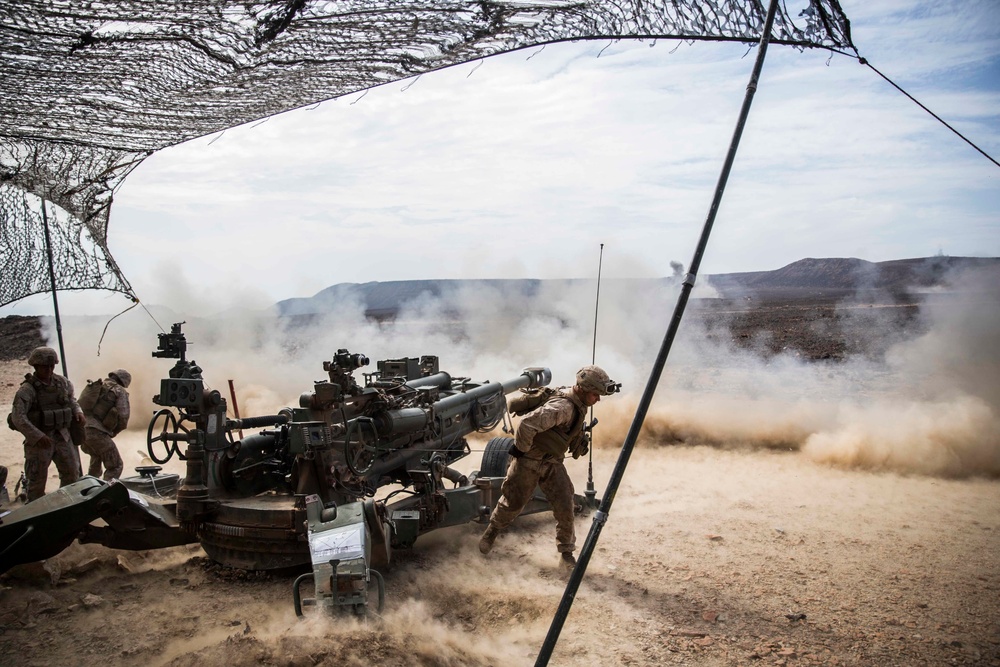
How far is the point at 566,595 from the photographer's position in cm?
310

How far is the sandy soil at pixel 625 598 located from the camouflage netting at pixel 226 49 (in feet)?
11.3

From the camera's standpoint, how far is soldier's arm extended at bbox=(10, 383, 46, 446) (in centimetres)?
728

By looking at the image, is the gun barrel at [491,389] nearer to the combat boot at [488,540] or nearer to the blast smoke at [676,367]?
the combat boot at [488,540]

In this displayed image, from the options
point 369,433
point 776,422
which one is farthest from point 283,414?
point 776,422

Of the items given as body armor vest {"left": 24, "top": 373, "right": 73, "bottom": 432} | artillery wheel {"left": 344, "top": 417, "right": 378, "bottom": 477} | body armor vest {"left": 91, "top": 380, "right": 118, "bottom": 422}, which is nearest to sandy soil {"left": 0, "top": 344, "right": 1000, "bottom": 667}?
artillery wheel {"left": 344, "top": 417, "right": 378, "bottom": 477}

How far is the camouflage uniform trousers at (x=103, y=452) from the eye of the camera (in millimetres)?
8297

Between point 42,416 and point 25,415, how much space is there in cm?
15

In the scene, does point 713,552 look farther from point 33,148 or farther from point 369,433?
point 33,148

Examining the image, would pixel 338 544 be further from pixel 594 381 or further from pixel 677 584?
pixel 677 584

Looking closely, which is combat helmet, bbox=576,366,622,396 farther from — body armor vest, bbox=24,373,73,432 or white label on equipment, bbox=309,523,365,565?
body armor vest, bbox=24,373,73,432

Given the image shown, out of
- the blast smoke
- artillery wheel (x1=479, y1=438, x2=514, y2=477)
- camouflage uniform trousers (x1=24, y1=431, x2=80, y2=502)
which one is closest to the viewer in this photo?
camouflage uniform trousers (x1=24, y1=431, x2=80, y2=502)

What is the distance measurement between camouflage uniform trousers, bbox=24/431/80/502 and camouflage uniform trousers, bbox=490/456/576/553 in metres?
4.70

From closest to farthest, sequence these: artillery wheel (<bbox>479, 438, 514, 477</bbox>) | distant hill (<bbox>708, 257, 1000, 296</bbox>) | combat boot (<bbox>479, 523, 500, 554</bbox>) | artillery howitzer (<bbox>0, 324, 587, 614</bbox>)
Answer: artillery howitzer (<bbox>0, 324, 587, 614</bbox>)
combat boot (<bbox>479, 523, 500, 554</bbox>)
artillery wheel (<bbox>479, 438, 514, 477</bbox>)
distant hill (<bbox>708, 257, 1000, 296</bbox>)

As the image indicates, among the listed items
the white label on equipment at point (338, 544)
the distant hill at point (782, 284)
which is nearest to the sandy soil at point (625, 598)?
the white label on equipment at point (338, 544)
